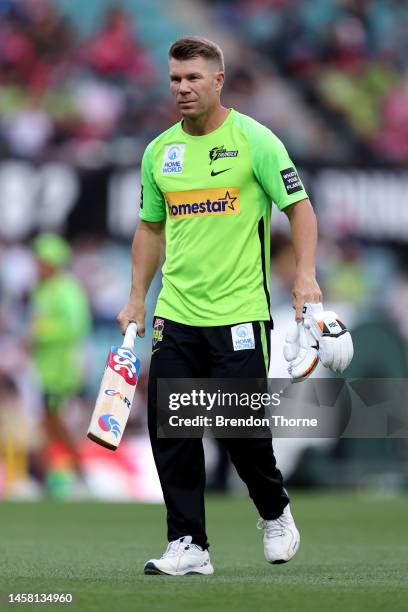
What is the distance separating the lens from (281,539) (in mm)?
5754

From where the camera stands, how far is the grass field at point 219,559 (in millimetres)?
4555

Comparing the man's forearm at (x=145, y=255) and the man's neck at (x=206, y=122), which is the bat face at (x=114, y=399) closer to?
the man's forearm at (x=145, y=255)

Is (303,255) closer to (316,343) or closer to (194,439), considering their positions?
(316,343)

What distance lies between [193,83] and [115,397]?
4.28 ft

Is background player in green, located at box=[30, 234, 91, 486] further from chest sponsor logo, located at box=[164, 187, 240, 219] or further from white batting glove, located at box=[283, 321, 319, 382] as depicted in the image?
white batting glove, located at box=[283, 321, 319, 382]

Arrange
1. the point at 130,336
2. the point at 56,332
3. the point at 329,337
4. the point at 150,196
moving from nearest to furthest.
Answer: the point at 329,337, the point at 130,336, the point at 150,196, the point at 56,332

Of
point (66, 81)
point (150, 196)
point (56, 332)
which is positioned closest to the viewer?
point (150, 196)

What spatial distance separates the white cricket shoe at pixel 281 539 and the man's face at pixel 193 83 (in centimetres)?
173

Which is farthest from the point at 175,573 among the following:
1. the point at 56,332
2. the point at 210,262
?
the point at 56,332

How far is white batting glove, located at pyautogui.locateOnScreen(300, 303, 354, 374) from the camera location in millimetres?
5379

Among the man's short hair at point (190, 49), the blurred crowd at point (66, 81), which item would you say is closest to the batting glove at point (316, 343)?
the man's short hair at point (190, 49)

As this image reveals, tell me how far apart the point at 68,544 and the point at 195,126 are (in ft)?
9.67

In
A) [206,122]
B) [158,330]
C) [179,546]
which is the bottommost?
[179,546]

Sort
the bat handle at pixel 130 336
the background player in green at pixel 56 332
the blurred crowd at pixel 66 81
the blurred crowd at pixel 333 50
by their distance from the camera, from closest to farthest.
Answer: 1. the bat handle at pixel 130 336
2. the background player in green at pixel 56 332
3. the blurred crowd at pixel 66 81
4. the blurred crowd at pixel 333 50
